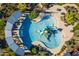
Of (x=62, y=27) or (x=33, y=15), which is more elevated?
(x=33, y=15)

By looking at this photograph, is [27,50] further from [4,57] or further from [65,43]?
[65,43]

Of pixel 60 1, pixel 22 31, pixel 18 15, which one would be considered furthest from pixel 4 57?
pixel 60 1

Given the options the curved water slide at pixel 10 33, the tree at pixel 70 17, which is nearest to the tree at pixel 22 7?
the curved water slide at pixel 10 33

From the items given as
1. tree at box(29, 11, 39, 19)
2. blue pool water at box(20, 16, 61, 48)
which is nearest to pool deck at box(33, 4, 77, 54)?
blue pool water at box(20, 16, 61, 48)

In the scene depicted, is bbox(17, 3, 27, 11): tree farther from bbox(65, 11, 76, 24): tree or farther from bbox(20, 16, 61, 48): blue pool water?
bbox(65, 11, 76, 24): tree

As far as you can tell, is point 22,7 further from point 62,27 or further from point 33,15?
point 62,27

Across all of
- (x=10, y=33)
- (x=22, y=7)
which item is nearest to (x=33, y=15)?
(x=22, y=7)
